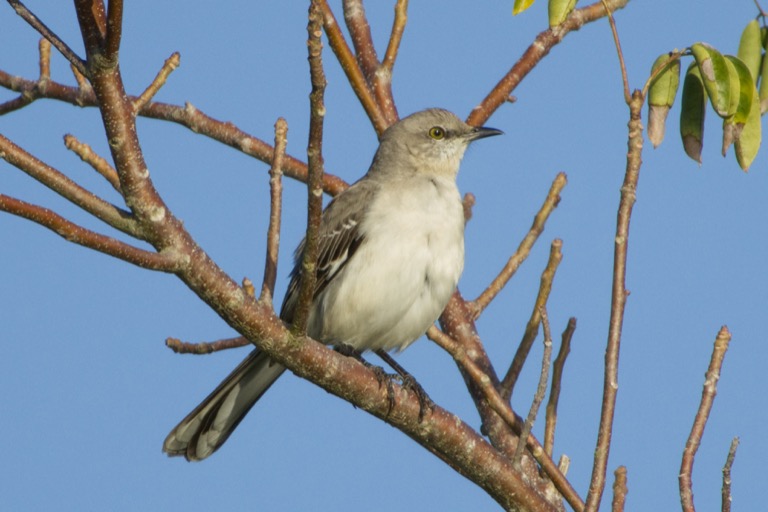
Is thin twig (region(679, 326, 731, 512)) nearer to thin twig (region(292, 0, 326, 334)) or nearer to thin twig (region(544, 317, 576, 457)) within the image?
thin twig (region(544, 317, 576, 457))

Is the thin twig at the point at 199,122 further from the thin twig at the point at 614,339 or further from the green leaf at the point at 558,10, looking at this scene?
the thin twig at the point at 614,339

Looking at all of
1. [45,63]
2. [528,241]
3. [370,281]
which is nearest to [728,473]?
[528,241]

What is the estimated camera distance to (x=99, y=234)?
10.5 ft

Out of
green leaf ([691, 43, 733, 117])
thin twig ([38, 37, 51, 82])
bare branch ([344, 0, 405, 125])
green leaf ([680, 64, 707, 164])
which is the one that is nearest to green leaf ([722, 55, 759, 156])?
green leaf ([691, 43, 733, 117])

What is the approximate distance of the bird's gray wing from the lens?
6.33 meters

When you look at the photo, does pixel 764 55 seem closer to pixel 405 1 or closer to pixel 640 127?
pixel 640 127

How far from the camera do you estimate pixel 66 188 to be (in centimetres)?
329

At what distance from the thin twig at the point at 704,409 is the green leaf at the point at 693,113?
904mm

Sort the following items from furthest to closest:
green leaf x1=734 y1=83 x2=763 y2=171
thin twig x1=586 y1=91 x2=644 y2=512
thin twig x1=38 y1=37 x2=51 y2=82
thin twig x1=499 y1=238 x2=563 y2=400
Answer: thin twig x1=38 y1=37 x2=51 y2=82
thin twig x1=499 y1=238 x2=563 y2=400
green leaf x1=734 y1=83 x2=763 y2=171
thin twig x1=586 y1=91 x2=644 y2=512

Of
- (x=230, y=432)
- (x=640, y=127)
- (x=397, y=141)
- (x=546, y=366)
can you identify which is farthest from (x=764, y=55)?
(x=230, y=432)

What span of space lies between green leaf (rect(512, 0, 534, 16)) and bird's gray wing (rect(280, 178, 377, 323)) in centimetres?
249

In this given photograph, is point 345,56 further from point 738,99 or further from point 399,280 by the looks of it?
point 738,99

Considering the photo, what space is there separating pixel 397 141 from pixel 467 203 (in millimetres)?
778

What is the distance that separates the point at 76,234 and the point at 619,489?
201 centimetres
